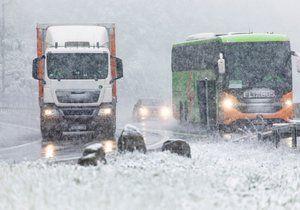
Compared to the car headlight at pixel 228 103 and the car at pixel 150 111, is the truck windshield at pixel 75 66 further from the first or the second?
the car at pixel 150 111

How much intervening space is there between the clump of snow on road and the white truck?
7.74 m

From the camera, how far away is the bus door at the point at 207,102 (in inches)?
1030

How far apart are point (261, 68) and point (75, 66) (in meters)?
6.63

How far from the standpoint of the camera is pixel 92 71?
23.0 m

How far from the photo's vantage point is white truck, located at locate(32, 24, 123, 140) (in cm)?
2286

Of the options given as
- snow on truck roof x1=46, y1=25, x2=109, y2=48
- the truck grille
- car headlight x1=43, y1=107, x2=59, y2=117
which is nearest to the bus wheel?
the truck grille

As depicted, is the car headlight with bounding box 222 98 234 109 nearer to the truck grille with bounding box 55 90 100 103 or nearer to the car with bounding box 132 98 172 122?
the truck grille with bounding box 55 90 100 103

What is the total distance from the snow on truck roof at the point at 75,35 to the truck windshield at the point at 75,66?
1.81 feet

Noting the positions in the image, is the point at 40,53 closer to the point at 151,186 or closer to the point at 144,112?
the point at 151,186

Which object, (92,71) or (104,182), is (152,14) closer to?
(92,71)

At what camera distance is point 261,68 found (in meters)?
24.9

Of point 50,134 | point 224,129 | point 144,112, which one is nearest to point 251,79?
point 224,129

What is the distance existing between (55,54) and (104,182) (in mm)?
13623

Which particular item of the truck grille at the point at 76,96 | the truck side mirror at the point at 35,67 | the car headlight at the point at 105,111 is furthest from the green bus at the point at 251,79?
the truck side mirror at the point at 35,67
